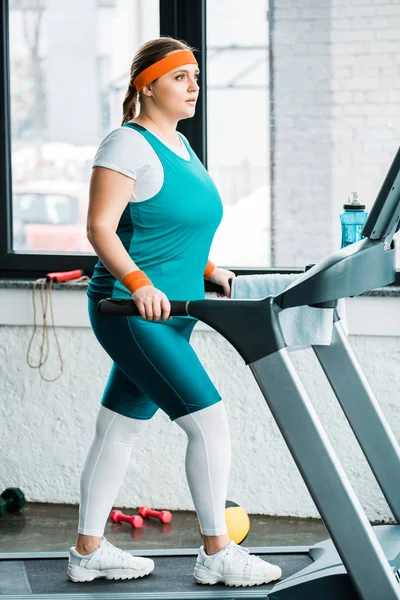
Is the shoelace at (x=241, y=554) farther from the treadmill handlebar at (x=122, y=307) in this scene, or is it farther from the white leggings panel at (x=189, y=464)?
the treadmill handlebar at (x=122, y=307)

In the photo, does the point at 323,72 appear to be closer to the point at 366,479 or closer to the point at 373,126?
the point at 373,126

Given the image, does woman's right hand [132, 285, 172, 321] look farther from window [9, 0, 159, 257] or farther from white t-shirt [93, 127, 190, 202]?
window [9, 0, 159, 257]

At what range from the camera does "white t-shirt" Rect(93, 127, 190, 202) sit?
218 cm

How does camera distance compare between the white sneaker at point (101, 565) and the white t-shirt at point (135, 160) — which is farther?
the white sneaker at point (101, 565)

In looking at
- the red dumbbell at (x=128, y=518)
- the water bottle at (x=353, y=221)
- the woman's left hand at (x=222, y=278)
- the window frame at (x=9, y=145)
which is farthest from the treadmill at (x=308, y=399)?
the window frame at (x=9, y=145)

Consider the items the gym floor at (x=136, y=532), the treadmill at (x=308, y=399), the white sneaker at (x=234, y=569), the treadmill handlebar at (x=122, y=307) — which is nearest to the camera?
the treadmill at (x=308, y=399)

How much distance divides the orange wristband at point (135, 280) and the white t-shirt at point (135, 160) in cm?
22

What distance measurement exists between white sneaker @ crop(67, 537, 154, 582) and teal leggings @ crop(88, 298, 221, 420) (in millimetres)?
467

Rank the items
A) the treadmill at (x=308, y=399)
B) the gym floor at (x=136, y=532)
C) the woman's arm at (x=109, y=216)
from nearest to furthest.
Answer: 1. the treadmill at (x=308, y=399)
2. the woman's arm at (x=109, y=216)
3. the gym floor at (x=136, y=532)

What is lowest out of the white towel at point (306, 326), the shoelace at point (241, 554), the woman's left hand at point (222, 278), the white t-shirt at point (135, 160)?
the shoelace at point (241, 554)

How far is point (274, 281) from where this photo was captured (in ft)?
7.38

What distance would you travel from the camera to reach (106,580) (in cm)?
247

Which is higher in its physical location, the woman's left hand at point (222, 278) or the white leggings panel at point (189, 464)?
the woman's left hand at point (222, 278)

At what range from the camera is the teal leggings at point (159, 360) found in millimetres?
2207
